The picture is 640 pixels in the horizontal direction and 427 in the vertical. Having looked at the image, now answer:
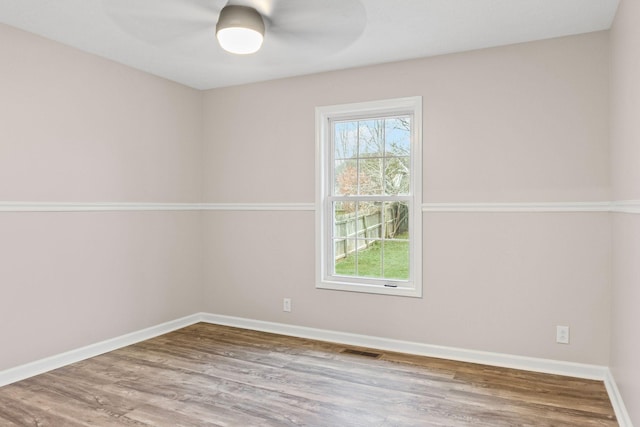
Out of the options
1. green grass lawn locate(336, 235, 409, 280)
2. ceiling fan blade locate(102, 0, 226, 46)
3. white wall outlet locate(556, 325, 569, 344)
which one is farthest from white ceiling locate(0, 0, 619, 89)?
white wall outlet locate(556, 325, 569, 344)

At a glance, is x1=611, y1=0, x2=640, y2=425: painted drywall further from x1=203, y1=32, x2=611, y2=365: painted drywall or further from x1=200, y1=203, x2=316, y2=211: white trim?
x1=200, y1=203, x2=316, y2=211: white trim

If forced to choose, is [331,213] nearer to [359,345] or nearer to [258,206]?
[258,206]

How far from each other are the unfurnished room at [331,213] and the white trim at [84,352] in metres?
0.02

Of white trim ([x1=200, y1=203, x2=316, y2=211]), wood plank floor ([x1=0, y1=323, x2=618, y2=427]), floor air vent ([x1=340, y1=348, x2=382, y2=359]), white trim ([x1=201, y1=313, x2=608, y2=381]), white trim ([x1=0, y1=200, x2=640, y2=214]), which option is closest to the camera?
wood plank floor ([x1=0, y1=323, x2=618, y2=427])

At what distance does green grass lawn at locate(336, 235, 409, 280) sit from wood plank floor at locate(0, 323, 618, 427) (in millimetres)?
689

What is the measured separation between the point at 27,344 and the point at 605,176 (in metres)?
4.16

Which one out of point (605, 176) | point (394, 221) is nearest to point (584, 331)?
point (605, 176)

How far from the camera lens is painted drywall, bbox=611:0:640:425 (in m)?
2.10

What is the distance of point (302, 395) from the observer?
2.78 meters

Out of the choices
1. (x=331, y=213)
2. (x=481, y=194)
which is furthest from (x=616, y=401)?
(x=331, y=213)

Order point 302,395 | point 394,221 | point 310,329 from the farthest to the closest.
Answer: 1. point 310,329
2. point 394,221
3. point 302,395

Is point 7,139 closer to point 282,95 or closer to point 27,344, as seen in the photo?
point 27,344

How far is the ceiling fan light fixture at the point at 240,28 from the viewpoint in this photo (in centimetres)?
231

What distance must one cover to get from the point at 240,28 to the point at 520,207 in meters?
2.29
